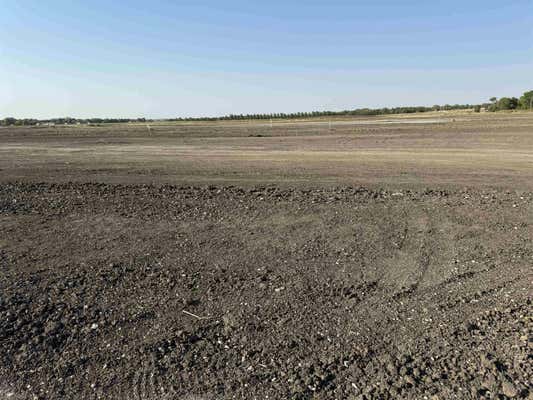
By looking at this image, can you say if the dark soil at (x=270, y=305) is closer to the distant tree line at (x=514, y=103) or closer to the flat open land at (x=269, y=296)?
the flat open land at (x=269, y=296)

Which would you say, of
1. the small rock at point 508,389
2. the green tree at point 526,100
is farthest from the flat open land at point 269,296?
the green tree at point 526,100

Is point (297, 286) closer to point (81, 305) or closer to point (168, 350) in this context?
point (168, 350)

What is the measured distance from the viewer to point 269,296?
4.89 meters

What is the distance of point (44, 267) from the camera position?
591cm

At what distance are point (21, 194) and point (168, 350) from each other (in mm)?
10054

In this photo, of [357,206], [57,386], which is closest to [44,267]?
[57,386]

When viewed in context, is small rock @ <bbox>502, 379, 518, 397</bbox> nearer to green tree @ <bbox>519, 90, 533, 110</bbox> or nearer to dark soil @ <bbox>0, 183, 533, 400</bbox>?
Result: dark soil @ <bbox>0, 183, 533, 400</bbox>

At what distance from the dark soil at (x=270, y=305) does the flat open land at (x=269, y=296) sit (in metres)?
0.02

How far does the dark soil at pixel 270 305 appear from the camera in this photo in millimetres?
3436

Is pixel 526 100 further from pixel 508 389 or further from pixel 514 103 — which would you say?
pixel 508 389

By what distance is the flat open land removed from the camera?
11.3ft

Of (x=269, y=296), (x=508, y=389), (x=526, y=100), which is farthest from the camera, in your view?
(x=526, y=100)

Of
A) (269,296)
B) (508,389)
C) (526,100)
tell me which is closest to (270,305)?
(269,296)

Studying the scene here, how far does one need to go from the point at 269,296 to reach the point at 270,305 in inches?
8.7
